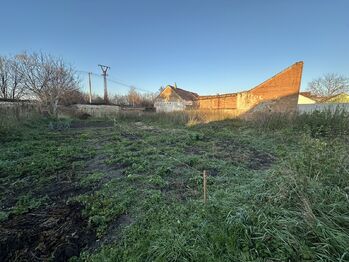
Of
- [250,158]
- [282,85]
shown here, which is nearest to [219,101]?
[282,85]

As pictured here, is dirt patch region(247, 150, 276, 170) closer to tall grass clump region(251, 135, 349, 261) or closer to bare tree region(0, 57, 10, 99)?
tall grass clump region(251, 135, 349, 261)

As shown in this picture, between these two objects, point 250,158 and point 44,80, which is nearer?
point 250,158

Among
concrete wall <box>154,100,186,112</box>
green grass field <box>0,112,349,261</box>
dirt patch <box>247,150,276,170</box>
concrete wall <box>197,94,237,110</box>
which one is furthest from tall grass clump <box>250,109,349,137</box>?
concrete wall <box>154,100,186,112</box>

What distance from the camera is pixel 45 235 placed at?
203 cm

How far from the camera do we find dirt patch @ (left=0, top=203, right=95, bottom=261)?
1779 mm

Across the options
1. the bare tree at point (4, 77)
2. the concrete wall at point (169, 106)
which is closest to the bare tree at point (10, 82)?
the bare tree at point (4, 77)

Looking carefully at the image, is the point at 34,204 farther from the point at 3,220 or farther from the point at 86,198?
the point at 86,198

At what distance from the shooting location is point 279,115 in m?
9.51

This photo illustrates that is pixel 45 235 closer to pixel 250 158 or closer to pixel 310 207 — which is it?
pixel 310 207

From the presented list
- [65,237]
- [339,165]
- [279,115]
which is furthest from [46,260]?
[279,115]

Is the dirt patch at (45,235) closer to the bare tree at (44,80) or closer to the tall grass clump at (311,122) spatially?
the tall grass clump at (311,122)

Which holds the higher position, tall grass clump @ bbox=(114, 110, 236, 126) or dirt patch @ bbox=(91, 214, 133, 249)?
tall grass clump @ bbox=(114, 110, 236, 126)

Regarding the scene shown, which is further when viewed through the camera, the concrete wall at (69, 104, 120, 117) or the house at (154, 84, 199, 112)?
the house at (154, 84, 199, 112)

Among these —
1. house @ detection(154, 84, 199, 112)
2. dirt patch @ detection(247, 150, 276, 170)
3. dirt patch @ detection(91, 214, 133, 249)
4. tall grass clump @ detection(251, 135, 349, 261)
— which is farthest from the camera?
house @ detection(154, 84, 199, 112)
